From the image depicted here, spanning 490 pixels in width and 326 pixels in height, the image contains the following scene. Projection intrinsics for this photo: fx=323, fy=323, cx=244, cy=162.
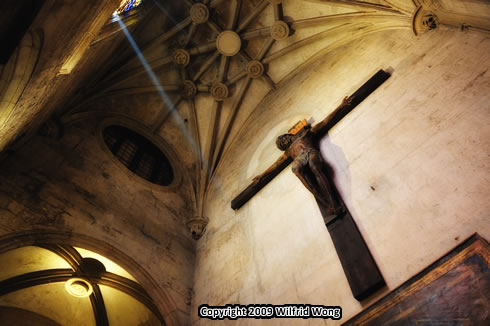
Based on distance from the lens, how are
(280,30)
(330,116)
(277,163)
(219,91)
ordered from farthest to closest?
1. (219,91)
2. (280,30)
3. (277,163)
4. (330,116)

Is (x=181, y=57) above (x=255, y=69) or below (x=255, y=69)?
above

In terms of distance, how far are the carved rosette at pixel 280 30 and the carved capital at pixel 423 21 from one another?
4406 mm

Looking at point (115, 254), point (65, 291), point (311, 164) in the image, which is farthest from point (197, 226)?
point (311, 164)

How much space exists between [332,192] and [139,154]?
586cm

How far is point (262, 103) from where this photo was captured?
34.3ft

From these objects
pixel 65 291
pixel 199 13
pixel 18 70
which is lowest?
pixel 18 70

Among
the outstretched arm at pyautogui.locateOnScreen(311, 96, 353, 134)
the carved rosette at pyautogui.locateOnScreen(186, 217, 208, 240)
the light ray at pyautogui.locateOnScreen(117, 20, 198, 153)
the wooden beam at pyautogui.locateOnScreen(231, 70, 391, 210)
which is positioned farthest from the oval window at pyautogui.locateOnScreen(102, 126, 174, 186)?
the outstretched arm at pyautogui.locateOnScreen(311, 96, 353, 134)

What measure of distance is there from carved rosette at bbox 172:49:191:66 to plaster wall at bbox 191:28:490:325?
15.4 ft

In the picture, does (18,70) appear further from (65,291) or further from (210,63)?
(210,63)

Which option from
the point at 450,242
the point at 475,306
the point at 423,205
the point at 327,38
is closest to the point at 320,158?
the point at 423,205

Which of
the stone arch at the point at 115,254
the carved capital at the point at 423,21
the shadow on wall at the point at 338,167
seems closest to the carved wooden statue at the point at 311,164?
the shadow on wall at the point at 338,167

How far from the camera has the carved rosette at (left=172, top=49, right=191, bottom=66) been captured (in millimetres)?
10258

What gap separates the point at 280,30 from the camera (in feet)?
32.1

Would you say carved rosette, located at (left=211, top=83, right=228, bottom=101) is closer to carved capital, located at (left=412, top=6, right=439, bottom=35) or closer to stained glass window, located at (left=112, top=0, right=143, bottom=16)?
stained glass window, located at (left=112, top=0, right=143, bottom=16)
